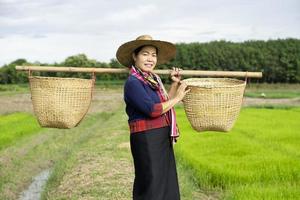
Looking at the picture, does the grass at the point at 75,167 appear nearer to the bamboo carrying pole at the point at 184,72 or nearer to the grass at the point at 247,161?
the grass at the point at 247,161

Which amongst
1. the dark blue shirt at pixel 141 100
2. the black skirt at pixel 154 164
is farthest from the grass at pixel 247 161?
the dark blue shirt at pixel 141 100

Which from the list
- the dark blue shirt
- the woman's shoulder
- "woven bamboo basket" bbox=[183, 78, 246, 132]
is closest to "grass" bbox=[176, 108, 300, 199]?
"woven bamboo basket" bbox=[183, 78, 246, 132]

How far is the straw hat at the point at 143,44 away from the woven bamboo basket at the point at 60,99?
402 millimetres

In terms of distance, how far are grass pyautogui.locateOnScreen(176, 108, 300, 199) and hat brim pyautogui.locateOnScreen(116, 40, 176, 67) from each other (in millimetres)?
2538

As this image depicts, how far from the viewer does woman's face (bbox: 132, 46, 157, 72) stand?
3230 millimetres

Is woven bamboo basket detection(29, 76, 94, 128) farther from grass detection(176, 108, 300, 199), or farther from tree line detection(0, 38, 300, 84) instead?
tree line detection(0, 38, 300, 84)

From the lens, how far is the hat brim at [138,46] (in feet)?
10.5

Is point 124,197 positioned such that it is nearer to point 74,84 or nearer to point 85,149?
point 74,84

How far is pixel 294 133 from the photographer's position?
11.1 m

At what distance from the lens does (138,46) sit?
3.25 metres

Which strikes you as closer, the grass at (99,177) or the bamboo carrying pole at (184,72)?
the bamboo carrying pole at (184,72)

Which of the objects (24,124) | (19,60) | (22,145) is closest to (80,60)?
(19,60)

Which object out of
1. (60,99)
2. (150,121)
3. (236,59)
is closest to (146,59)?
(150,121)

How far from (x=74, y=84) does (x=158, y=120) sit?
76 cm
